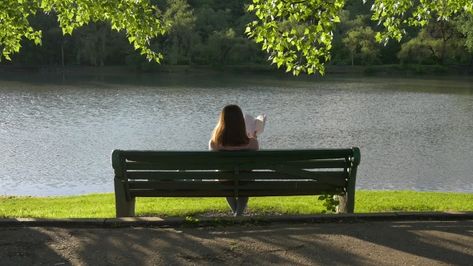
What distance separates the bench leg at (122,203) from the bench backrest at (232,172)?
0.04 metres

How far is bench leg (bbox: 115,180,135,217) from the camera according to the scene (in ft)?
19.0

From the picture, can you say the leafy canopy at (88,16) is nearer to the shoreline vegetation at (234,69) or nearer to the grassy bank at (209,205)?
the grassy bank at (209,205)

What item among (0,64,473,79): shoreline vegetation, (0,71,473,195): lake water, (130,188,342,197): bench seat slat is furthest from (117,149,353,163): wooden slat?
(0,64,473,79): shoreline vegetation

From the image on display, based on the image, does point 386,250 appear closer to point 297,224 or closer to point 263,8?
point 297,224

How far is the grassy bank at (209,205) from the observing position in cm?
783

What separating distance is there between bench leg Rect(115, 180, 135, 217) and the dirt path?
0.69m

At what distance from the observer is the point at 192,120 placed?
26859mm

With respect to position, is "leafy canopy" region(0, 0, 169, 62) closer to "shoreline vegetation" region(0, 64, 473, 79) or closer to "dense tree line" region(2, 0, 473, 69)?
"shoreline vegetation" region(0, 64, 473, 79)

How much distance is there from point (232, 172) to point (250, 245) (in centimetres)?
117

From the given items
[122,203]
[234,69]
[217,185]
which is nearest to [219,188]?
[217,185]

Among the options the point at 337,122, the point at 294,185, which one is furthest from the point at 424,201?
the point at 337,122

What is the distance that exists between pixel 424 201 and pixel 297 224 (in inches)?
185

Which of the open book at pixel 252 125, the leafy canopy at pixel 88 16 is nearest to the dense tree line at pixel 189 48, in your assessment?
the leafy canopy at pixel 88 16

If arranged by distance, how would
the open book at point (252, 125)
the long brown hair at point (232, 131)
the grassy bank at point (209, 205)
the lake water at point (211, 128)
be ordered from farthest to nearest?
the lake water at point (211, 128) < the grassy bank at point (209, 205) < the open book at point (252, 125) < the long brown hair at point (232, 131)
